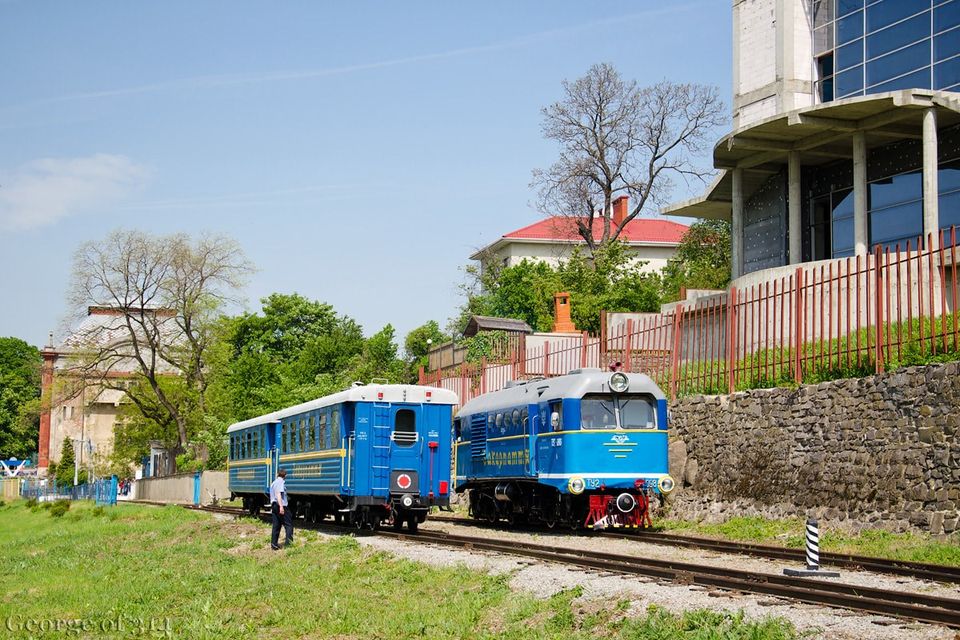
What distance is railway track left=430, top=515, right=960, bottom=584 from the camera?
42.8 ft

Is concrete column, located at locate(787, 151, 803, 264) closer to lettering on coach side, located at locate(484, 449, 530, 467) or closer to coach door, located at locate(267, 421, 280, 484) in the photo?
lettering on coach side, located at locate(484, 449, 530, 467)

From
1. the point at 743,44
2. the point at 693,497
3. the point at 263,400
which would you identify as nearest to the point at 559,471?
the point at 693,497

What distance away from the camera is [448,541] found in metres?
19.1

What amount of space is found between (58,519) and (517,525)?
29.5m

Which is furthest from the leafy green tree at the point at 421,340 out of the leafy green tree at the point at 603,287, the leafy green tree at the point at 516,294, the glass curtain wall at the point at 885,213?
the glass curtain wall at the point at 885,213

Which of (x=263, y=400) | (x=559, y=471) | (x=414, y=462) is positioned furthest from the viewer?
(x=263, y=400)

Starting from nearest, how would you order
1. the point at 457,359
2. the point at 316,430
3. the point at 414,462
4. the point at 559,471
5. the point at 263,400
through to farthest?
the point at 559,471
the point at 414,462
the point at 316,430
the point at 457,359
the point at 263,400

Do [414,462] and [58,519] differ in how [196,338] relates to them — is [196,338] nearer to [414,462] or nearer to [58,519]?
[58,519]

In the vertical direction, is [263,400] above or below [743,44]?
below

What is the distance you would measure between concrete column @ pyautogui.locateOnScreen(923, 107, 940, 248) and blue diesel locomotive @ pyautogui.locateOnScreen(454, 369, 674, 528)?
10993 millimetres

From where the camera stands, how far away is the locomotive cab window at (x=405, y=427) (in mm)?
22094

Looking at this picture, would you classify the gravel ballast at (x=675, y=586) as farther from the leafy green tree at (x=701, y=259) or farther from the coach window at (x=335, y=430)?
the leafy green tree at (x=701, y=259)

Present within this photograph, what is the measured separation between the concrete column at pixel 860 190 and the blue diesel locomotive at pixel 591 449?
1248 cm

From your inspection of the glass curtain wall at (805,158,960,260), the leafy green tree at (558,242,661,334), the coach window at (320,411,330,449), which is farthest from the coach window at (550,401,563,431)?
the leafy green tree at (558,242,661,334)
